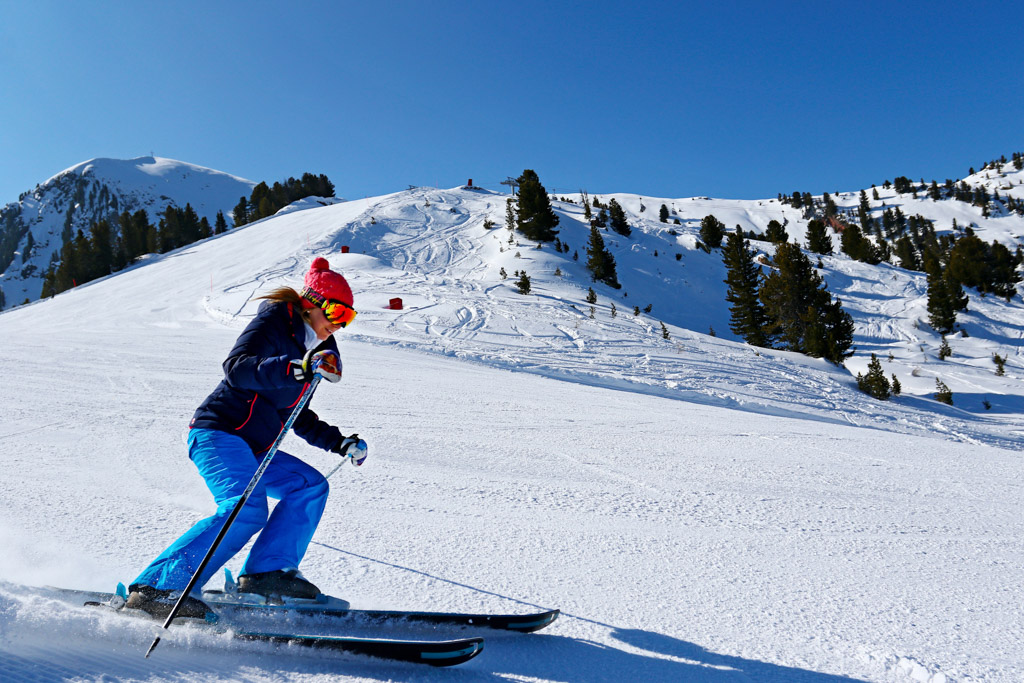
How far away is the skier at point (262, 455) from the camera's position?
205 cm

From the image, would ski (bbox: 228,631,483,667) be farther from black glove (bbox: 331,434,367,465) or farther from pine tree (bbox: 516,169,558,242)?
pine tree (bbox: 516,169,558,242)

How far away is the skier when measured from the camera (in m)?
2.05

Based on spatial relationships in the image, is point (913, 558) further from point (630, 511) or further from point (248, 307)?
point (248, 307)

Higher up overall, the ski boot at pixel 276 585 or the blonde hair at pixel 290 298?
the blonde hair at pixel 290 298

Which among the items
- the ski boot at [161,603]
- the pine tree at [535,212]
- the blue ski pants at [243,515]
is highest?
the pine tree at [535,212]

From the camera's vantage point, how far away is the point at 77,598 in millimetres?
2156

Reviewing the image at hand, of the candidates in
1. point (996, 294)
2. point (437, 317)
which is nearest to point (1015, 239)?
point (996, 294)

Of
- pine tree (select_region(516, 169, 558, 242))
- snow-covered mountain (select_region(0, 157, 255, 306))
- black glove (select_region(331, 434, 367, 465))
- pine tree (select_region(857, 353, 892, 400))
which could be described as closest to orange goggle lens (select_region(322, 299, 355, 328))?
black glove (select_region(331, 434, 367, 465))

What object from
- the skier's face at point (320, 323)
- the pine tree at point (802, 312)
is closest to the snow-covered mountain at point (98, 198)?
the pine tree at point (802, 312)

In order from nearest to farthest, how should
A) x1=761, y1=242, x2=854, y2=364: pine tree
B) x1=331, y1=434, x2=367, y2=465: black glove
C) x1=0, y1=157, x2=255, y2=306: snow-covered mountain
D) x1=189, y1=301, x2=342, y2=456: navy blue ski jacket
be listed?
1. x1=189, y1=301, x2=342, y2=456: navy blue ski jacket
2. x1=331, y1=434, x2=367, y2=465: black glove
3. x1=761, y1=242, x2=854, y2=364: pine tree
4. x1=0, y1=157, x2=255, y2=306: snow-covered mountain

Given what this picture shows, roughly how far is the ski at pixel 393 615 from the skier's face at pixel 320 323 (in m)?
1.15

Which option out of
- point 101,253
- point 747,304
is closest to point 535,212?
point 747,304

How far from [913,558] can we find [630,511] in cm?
166

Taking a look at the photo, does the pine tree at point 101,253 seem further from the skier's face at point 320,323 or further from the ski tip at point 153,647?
the ski tip at point 153,647
